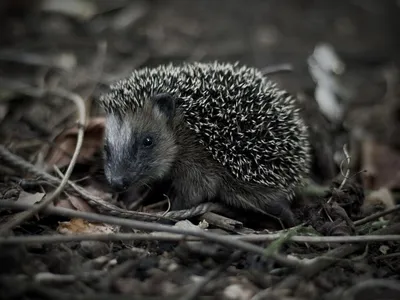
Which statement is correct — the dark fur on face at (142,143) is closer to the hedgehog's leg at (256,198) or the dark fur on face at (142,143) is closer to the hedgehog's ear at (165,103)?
the hedgehog's ear at (165,103)

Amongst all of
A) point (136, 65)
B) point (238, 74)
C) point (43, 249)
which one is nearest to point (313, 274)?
point (43, 249)

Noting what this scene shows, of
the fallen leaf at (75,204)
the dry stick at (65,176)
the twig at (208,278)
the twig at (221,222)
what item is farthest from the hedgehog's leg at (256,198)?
the dry stick at (65,176)

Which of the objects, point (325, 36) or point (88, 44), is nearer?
point (88, 44)

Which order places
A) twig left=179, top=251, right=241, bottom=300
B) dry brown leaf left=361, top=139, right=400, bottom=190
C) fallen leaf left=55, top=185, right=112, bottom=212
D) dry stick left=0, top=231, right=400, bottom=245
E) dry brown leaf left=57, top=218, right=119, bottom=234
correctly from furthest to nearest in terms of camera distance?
dry brown leaf left=361, top=139, right=400, bottom=190 < fallen leaf left=55, top=185, right=112, bottom=212 < dry brown leaf left=57, top=218, right=119, bottom=234 < dry stick left=0, top=231, right=400, bottom=245 < twig left=179, top=251, right=241, bottom=300

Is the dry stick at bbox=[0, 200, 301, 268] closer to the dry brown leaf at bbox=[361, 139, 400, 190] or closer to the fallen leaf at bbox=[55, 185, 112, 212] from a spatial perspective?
the fallen leaf at bbox=[55, 185, 112, 212]

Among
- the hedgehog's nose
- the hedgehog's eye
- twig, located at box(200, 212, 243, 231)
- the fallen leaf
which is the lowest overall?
the fallen leaf

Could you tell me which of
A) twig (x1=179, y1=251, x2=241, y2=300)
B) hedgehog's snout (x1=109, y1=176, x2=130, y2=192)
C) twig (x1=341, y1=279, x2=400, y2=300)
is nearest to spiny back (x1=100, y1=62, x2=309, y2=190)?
hedgehog's snout (x1=109, y1=176, x2=130, y2=192)

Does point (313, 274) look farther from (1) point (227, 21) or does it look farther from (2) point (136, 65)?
(1) point (227, 21)
